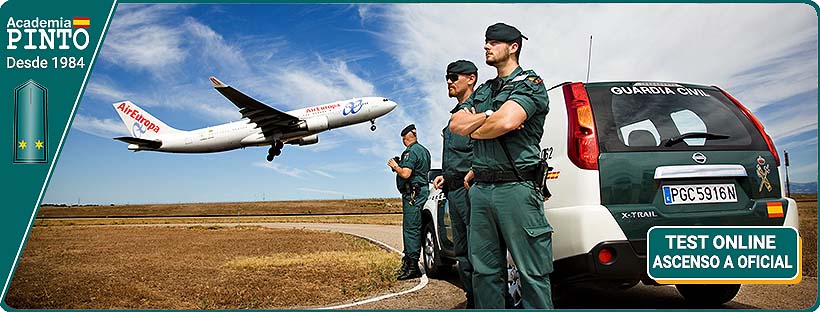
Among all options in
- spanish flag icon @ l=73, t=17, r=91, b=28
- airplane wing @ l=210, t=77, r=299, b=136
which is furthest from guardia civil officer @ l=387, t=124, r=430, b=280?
spanish flag icon @ l=73, t=17, r=91, b=28

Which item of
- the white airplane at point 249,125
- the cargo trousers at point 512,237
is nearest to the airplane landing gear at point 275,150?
the white airplane at point 249,125

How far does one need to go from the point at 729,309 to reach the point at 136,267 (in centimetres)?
488

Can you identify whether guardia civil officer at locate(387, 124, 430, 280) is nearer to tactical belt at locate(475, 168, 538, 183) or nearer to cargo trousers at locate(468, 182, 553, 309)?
cargo trousers at locate(468, 182, 553, 309)

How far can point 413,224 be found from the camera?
21.9 feet

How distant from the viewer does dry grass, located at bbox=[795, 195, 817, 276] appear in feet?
13.1

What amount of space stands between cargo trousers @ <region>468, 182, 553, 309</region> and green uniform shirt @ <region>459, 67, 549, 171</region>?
126 mm

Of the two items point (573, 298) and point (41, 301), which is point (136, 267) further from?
point (573, 298)

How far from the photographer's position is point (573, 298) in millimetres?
4750

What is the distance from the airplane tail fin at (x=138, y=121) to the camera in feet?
16.0

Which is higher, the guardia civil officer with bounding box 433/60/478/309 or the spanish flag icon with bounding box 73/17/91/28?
the spanish flag icon with bounding box 73/17/91/28

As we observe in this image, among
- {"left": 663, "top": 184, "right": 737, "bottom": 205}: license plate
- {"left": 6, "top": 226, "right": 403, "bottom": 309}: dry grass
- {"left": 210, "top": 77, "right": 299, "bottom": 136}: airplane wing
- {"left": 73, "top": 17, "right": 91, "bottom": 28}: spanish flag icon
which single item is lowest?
{"left": 6, "top": 226, "right": 403, "bottom": 309}: dry grass

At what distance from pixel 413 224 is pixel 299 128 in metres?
1.82

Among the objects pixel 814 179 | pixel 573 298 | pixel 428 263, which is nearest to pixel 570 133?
pixel 573 298

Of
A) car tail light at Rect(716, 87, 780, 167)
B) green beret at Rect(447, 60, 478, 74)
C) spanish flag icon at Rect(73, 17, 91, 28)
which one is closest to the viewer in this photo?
car tail light at Rect(716, 87, 780, 167)
